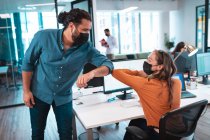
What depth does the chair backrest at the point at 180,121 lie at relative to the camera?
54.1 inches

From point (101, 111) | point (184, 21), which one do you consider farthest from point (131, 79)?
point (184, 21)

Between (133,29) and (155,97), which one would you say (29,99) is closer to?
(155,97)

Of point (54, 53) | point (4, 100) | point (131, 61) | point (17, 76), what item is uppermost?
point (54, 53)

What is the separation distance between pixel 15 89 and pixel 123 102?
179 inches

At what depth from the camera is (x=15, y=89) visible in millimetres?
5926

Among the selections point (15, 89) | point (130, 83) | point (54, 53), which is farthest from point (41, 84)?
point (15, 89)

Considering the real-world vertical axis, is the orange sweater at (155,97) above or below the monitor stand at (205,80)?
above

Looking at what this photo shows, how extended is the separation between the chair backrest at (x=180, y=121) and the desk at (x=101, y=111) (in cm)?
40

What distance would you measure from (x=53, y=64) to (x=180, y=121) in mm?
955

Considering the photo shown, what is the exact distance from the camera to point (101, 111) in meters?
1.97

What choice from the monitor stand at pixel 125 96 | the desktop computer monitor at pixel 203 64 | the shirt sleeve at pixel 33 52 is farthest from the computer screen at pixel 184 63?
the shirt sleeve at pixel 33 52

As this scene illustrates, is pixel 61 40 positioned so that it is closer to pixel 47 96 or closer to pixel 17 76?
pixel 47 96

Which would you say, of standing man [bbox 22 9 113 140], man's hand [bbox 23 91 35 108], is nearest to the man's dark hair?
standing man [bbox 22 9 113 140]

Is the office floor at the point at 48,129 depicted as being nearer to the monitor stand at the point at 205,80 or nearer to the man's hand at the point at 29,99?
the monitor stand at the point at 205,80
